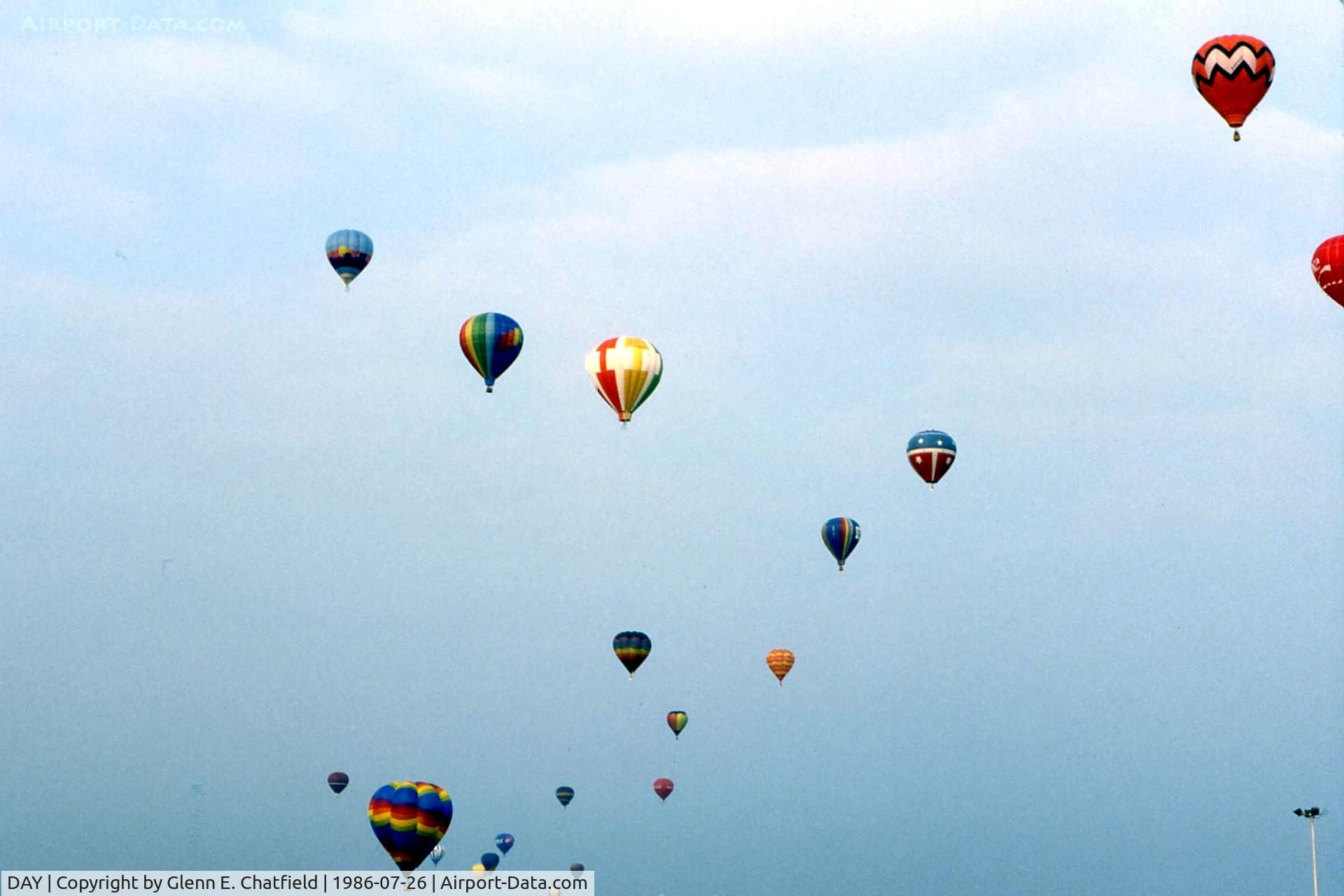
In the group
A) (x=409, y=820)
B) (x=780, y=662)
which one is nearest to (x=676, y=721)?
(x=780, y=662)

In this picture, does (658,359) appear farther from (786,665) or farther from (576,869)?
(576,869)

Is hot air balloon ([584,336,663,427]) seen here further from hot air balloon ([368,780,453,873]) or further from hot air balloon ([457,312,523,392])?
hot air balloon ([368,780,453,873])

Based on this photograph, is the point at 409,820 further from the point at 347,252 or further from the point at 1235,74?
the point at 1235,74

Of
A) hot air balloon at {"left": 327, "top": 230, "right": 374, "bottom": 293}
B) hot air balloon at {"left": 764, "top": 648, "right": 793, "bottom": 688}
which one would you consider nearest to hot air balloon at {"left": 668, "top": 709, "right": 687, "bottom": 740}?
hot air balloon at {"left": 764, "top": 648, "right": 793, "bottom": 688}

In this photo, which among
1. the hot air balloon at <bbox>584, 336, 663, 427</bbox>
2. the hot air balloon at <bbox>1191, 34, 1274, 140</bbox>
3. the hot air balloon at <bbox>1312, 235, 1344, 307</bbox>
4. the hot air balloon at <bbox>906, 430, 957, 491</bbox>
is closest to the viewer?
the hot air balloon at <bbox>1312, 235, 1344, 307</bbox>

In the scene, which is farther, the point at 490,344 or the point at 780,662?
the point at 780,662

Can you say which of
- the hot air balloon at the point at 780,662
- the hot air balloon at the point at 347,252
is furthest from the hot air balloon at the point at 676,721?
the hot air balloon at the point at 347,252

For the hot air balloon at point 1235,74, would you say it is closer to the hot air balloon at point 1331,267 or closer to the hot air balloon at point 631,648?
the hot air balloon at point 1331,267
